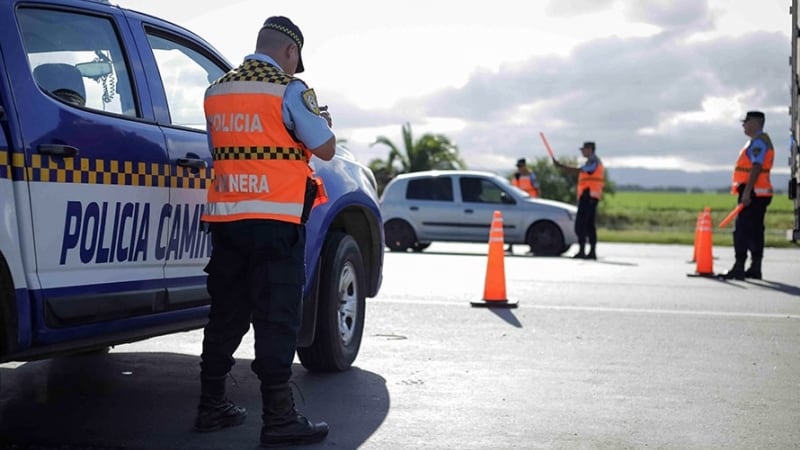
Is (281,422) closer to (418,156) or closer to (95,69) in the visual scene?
(95,69)

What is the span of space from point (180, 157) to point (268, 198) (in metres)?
0.80

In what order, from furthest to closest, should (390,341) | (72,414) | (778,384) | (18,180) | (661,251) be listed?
(661,251)
(390,341)
(778,384)
(72,414)
(18,180)

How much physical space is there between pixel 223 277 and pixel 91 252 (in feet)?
1.89

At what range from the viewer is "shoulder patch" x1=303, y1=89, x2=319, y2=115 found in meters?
4.80

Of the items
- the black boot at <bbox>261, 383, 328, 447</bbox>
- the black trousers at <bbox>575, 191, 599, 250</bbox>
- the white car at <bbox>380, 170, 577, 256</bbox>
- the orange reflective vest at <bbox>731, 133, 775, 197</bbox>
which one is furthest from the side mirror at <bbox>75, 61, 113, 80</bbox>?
the white car at <bbox>380, 170, 577, 256</bbox>

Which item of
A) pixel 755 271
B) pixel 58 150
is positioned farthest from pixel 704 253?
pixel 58 150

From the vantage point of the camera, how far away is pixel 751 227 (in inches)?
539

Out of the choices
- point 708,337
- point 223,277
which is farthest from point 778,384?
point 223,277

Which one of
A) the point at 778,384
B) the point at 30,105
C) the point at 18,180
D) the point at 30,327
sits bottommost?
the point at 778,384

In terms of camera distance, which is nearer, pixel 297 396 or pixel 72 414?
pixel 72 414

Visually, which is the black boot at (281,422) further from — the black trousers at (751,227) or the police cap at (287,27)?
the black trousers at (751,227)

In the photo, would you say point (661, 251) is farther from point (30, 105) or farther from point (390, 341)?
point (30, 105)

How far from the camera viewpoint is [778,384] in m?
6.74

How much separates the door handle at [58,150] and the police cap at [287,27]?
1022 mm
